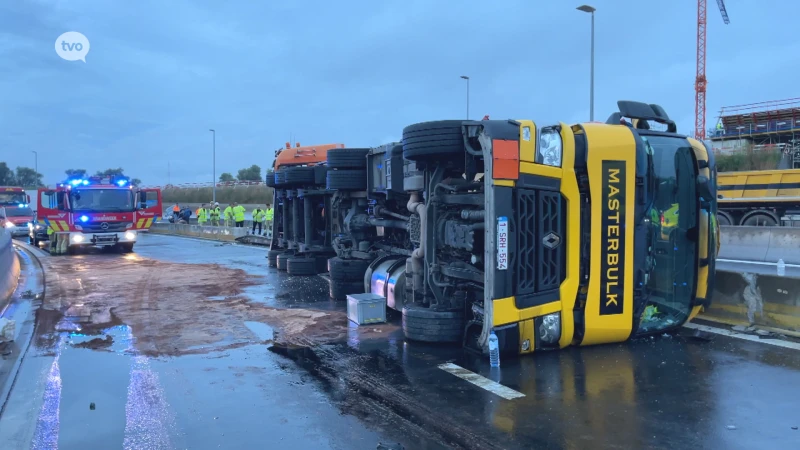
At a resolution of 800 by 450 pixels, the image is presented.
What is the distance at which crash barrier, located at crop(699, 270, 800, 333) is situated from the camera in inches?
272

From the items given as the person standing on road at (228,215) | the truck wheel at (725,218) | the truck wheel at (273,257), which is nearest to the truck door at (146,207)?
the truck wheel at (273,257)

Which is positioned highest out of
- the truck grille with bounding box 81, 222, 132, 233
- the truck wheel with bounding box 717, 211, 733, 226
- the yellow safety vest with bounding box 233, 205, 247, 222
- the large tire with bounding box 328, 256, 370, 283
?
the yellow safety vest with bounding box 233, 205, 247, 222

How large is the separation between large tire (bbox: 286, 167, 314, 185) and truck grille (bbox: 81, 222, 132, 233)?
1032 cm

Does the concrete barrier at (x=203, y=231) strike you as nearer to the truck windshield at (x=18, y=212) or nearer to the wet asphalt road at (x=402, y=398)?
the truck windshield at (x=18, y=212)

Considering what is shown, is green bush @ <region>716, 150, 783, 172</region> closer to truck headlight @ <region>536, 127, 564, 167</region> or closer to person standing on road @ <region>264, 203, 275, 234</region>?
person standing on road @ <region>264, 203, 275, 234</region>

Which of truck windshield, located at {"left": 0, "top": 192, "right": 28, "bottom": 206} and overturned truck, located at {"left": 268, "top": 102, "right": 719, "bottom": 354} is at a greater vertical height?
truck windshield, located at {"left": 0, "top": 192, "right": 28, "bottom": 206}

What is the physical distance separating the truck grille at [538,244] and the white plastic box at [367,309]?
2533 mm

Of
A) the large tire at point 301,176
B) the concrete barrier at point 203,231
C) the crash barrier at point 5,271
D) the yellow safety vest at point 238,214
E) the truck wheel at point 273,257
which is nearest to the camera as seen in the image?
the crash barrier at point 5,271

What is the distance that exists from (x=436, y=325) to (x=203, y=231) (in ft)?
80.1

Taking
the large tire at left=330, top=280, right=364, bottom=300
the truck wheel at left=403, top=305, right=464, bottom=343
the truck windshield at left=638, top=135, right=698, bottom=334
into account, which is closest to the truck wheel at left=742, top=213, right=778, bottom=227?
the truck windshield at left=638, top=135, right=698, bottom=334

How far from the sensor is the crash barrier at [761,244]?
14.0 meters

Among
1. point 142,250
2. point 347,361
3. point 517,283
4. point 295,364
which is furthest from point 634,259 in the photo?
point 142,250

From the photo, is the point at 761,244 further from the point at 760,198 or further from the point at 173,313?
the point at 173,313

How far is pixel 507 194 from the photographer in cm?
587
